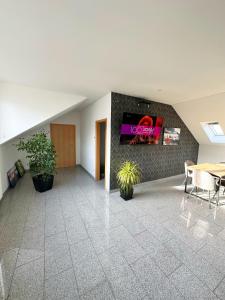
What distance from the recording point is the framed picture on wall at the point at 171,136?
4.46m

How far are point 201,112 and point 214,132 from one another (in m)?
1.22

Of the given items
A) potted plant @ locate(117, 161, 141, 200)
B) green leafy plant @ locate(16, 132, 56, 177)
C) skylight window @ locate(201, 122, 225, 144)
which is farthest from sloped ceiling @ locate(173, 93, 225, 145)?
green leafy plant @ locate(16, 132, 56, 177)

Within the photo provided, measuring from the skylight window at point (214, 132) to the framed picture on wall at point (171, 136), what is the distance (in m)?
0.82

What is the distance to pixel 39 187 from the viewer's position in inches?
138

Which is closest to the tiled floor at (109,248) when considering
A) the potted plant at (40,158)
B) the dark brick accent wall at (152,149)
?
the potted plant at (40,158)

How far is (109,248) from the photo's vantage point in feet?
6.17

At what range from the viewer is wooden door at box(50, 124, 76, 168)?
19.0ft

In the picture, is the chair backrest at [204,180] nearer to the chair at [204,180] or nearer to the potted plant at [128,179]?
the chair at [204,180]

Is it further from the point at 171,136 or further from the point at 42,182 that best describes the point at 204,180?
the point at 42,182

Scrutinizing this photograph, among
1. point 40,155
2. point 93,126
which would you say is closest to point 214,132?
point 93,126

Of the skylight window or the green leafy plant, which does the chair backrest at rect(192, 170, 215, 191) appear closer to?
the skylight window

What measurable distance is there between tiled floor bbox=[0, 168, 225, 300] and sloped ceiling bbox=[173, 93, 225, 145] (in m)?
2.42

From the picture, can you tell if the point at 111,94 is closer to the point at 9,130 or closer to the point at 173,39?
the point at 173,39

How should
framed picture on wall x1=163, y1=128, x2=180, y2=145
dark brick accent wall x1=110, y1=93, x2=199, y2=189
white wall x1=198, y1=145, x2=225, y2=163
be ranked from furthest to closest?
white wall x1=198, y1=145, x2=225, y2=163, framed picture on wall x1=163, y1=128, x2=180, y2=145, dark brick accent wall x1=110, y1=93, x2=199, y2=189
